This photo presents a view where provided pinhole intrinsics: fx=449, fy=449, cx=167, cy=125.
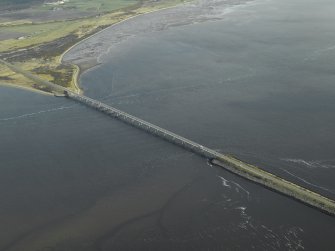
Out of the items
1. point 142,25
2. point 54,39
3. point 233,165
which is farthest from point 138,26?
point 233,165

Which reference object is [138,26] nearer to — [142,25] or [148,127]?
[142,25]

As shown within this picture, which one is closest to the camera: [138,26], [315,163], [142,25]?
[315,163]

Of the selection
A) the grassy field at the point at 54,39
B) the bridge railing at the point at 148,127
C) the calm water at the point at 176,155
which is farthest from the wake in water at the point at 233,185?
the grassy field at the point at 54,39

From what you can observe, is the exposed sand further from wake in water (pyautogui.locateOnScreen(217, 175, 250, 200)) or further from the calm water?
wake in water (pyautogui.locateOnScreen(217, 175, 250, 200))

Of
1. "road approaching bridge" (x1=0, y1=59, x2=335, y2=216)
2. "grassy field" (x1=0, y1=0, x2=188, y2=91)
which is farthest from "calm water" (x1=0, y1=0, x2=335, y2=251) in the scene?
"grassy field" (x1=0, y1=0, x2=188, y2=91)

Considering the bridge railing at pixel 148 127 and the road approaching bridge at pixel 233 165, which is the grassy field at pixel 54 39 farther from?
the road approaching bridge at pixel 233 165

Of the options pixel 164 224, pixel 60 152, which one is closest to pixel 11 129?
pixel 60 152
